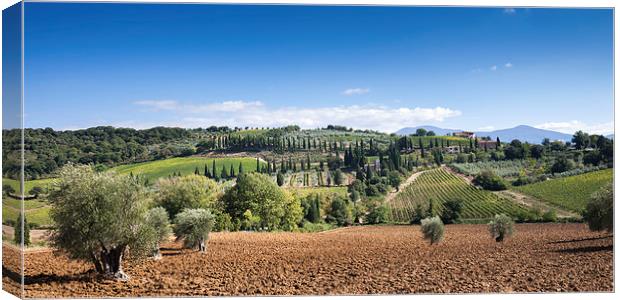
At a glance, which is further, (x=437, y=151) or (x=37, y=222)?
(x=437, y=151)

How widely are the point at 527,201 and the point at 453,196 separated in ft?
6.35

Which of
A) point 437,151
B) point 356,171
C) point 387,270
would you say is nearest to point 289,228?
point 356,171

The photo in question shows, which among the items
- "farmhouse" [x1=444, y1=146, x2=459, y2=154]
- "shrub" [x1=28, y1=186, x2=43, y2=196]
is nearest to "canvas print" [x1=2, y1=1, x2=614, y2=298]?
"shrub" [x1=28, y1=186, x2=43, y2=196]

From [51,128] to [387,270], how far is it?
27.5 ft

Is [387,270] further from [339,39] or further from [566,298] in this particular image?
[339,39]

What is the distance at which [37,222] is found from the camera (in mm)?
11078

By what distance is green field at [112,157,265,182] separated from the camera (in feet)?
42.6

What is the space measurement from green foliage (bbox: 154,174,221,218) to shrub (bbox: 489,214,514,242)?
7.41 meters

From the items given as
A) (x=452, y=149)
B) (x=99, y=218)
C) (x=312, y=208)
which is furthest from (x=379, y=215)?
(x=99, y=218)

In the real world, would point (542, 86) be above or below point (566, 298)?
above

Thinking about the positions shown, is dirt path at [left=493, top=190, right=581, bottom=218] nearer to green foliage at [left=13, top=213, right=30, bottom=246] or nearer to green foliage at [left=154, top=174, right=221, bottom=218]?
green foliage at [left=154, top=174, right=221, bottom=218]

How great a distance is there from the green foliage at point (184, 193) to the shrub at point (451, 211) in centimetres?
616

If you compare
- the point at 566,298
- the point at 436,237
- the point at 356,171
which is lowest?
the point at 566,298

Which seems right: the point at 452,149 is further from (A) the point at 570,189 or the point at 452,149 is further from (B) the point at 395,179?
(A) the point at 570,189
